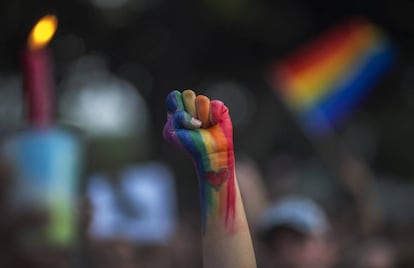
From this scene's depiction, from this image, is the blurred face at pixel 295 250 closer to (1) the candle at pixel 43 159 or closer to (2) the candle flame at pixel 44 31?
(1) the candle at pixel 43 159

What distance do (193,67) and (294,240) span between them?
9221 millimetres

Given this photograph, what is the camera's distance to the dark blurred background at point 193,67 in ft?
41.7

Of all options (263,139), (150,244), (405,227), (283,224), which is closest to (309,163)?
(263,139)

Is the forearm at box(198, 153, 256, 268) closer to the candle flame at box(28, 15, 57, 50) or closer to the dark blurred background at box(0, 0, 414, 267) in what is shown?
the candle flame at box(28, 15, 57, 50)

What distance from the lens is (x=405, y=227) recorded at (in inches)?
332

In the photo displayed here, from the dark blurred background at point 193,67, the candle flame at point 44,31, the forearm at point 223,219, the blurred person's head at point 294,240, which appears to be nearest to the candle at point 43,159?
the candle flame at point 44,31

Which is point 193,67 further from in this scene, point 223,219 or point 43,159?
point 223,219

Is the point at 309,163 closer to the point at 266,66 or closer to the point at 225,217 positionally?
the point at 266,66

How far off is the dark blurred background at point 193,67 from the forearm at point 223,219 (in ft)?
25.7

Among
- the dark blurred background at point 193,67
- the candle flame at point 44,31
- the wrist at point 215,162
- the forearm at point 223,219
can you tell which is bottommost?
the forearm at point 223,219

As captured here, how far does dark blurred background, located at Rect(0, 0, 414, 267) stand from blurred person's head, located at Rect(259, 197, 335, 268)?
5854mm

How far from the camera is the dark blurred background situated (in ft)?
41.7

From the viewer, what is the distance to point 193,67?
14.6 m

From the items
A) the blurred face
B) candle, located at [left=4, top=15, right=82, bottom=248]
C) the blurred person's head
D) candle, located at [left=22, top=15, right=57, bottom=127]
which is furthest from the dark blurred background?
candle, located at [left=22, top=15, right=57, bottom=127]
